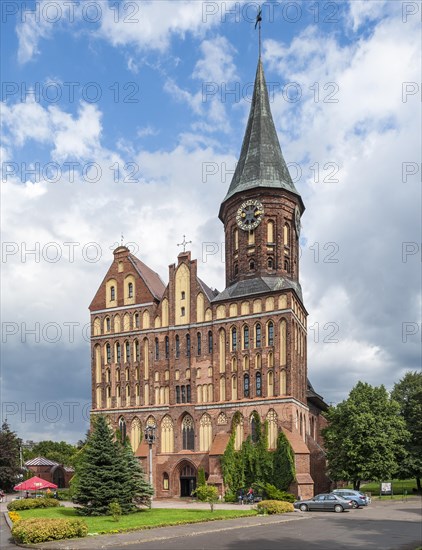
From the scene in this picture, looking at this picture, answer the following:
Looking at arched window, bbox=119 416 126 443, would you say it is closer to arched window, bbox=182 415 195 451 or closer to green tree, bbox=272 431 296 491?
arched window, bbox=182 415 195 451

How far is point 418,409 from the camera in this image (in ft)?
181

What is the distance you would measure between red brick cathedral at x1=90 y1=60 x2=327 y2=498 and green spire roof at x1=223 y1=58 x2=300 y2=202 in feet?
0.50

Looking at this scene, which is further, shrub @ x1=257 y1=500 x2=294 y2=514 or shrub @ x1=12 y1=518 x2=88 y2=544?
shrub @ x1=257 y1=500 x2=294 y2=514

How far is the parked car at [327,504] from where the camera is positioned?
1448 inches

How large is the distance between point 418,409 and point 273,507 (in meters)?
26.6

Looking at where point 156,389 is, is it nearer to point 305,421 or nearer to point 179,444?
point 179,444

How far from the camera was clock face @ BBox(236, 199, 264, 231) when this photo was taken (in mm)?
55844

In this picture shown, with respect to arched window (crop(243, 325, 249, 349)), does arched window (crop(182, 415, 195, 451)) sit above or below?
below

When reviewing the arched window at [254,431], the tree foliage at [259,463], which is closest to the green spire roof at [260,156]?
the arched window at [254,431]

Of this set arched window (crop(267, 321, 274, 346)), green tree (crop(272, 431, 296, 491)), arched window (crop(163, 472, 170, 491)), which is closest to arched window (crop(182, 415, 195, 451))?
arched window (crop(163, 472, 170, 491))

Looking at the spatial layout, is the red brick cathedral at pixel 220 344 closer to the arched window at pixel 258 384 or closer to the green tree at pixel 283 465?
the arched window at pixel 258 384

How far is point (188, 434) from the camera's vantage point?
170 feet

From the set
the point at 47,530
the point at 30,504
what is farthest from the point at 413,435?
the point at 47,530

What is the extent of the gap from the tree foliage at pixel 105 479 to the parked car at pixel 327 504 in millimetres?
10773
